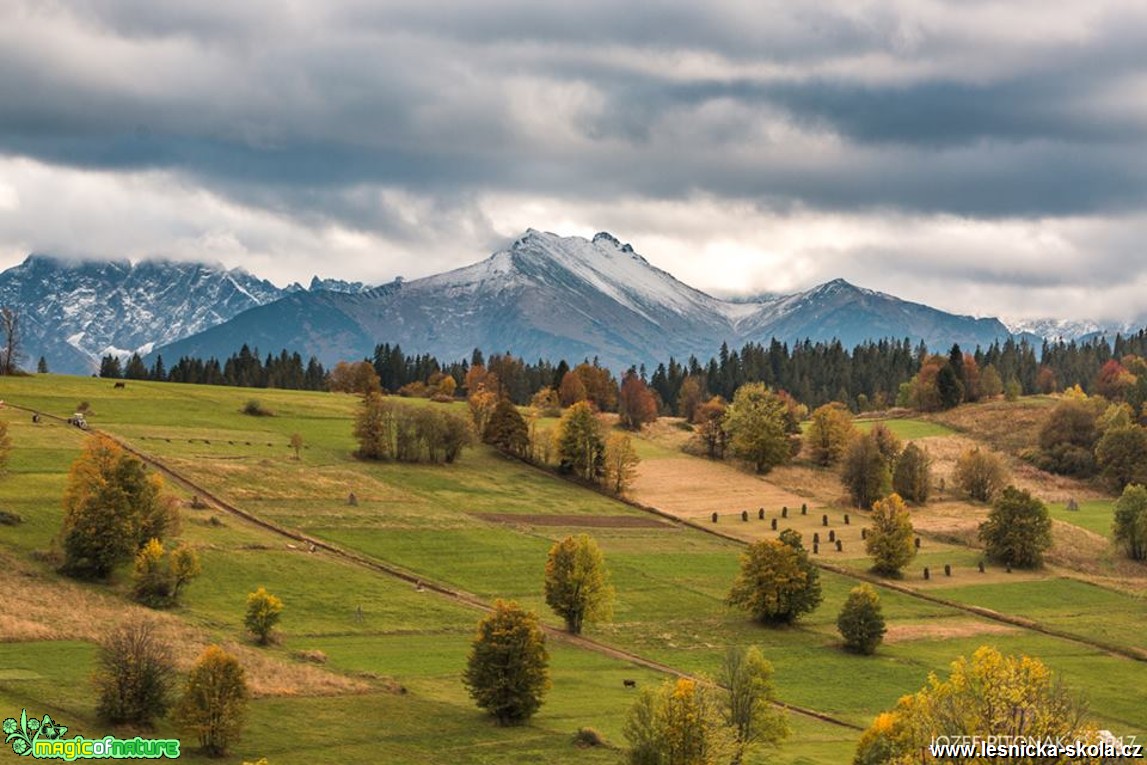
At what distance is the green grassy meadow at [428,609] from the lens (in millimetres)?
72375

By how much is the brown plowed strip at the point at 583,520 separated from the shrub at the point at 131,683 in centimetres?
7374

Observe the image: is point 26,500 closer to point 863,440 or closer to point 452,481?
point 452,481

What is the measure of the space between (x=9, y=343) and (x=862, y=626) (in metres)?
146

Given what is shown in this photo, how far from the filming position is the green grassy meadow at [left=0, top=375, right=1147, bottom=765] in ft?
237

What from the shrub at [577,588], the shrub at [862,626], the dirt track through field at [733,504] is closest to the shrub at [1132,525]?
the dirt track through field at [733,504]

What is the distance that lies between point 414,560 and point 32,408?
217 feet

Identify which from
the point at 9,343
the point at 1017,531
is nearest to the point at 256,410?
the point at 9,343

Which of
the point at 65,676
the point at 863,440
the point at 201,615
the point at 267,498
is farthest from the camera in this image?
the point at 863,440

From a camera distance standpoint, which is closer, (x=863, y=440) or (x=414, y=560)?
(x=414, y=560)

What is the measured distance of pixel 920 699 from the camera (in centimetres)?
5469

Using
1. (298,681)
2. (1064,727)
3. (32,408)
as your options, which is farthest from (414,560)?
(1064,727)

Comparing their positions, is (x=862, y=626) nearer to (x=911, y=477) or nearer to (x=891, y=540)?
(x=891, y=540)

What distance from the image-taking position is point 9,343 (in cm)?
→ 19275

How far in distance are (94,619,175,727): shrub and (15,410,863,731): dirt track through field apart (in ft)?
130
